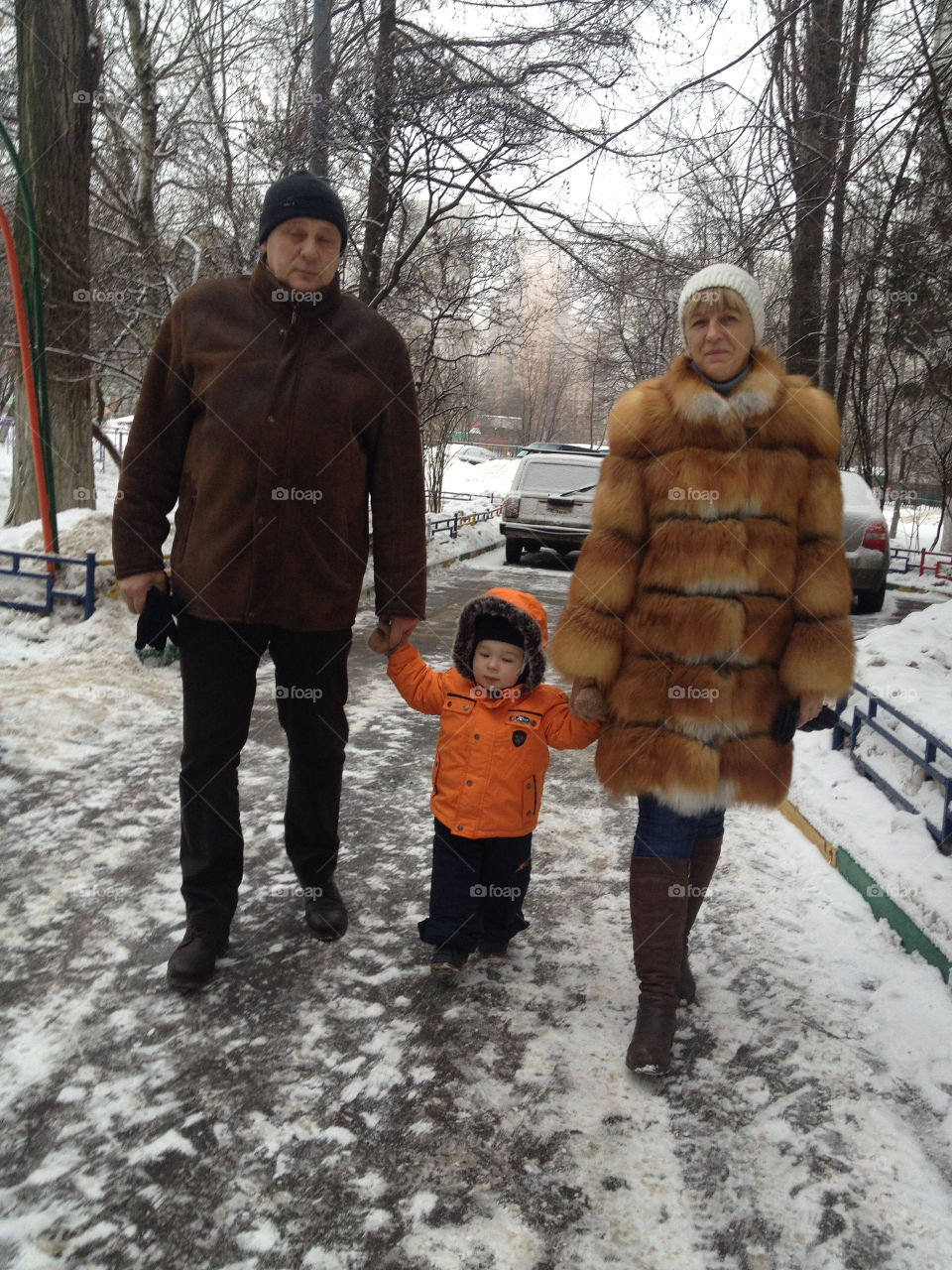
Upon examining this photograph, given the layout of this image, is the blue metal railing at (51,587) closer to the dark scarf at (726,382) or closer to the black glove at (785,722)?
the dark scarf at (726,382)

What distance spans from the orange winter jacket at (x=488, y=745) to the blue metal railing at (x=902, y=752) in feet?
5.62

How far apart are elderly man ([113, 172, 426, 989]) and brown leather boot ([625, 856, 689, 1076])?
1.03 metres

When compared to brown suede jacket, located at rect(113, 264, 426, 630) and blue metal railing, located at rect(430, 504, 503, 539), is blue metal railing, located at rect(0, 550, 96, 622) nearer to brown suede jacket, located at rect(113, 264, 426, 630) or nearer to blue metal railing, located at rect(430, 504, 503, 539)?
brown suede jacket, located at rect(113, 264, 426, 630)

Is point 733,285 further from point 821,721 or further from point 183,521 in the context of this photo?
point 183,521

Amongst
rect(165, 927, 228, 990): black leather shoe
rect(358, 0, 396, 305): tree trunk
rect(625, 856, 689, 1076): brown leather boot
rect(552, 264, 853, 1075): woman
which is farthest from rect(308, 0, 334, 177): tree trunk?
rect(625, 856, 689, 1076): brown leather boot

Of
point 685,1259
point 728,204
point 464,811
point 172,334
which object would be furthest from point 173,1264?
point 728,204

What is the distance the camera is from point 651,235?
9523 millimetres

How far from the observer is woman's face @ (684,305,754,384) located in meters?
2.67

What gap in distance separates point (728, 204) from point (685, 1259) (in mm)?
8681

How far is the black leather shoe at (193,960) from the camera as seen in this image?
2893 mm

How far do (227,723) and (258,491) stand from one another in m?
0.69
